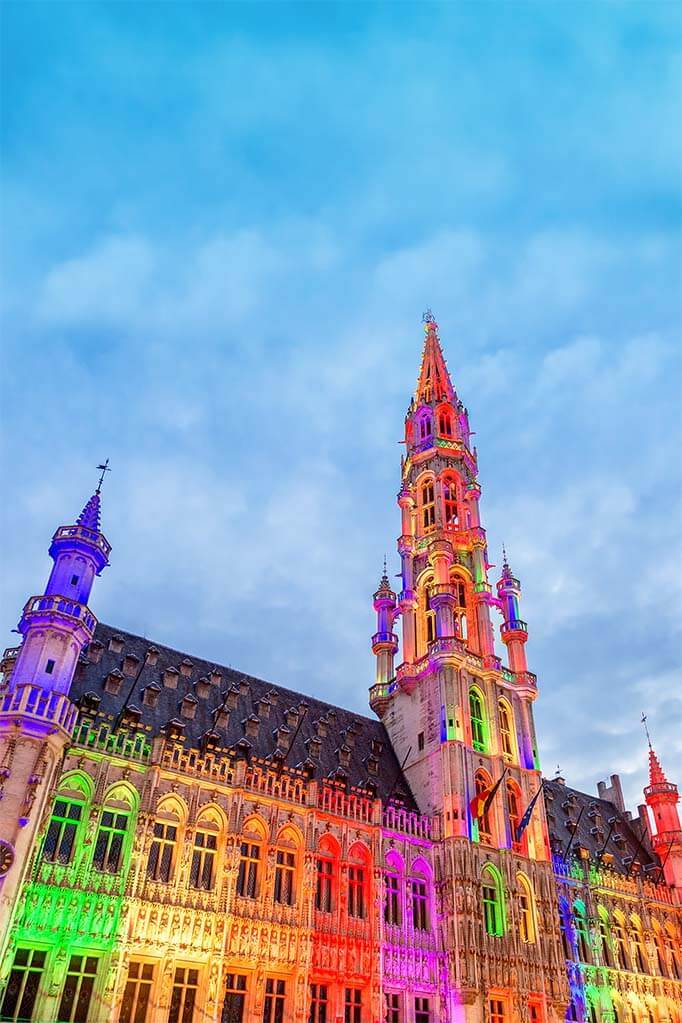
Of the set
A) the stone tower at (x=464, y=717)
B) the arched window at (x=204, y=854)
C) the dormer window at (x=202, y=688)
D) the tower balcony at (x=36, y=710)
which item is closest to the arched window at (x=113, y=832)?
the arched window at (x=204, y=854)

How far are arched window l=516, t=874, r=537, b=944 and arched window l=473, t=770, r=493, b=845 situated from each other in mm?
2807

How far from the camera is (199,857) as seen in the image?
3666cm

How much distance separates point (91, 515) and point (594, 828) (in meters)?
45.3

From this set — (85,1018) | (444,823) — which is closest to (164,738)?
(85,1018)

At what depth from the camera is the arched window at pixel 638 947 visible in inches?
2063

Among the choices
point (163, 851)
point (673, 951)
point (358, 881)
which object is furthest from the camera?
point (673, 951)

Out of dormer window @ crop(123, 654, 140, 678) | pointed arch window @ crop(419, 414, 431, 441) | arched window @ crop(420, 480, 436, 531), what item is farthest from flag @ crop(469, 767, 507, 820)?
pointed arch window @ crop(419, 414, 431, 441)

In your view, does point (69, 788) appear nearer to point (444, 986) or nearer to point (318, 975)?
point (318, 975)

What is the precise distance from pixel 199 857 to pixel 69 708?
9.39 meters

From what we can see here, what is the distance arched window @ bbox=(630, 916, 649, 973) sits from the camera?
52406mm

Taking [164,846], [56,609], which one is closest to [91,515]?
[56,609]

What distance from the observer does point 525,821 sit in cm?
4688

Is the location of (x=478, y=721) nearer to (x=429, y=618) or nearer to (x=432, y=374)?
(x=429, y=618)

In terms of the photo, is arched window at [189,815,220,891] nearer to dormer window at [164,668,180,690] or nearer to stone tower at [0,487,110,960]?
stone tower at [0,487,110,960]
